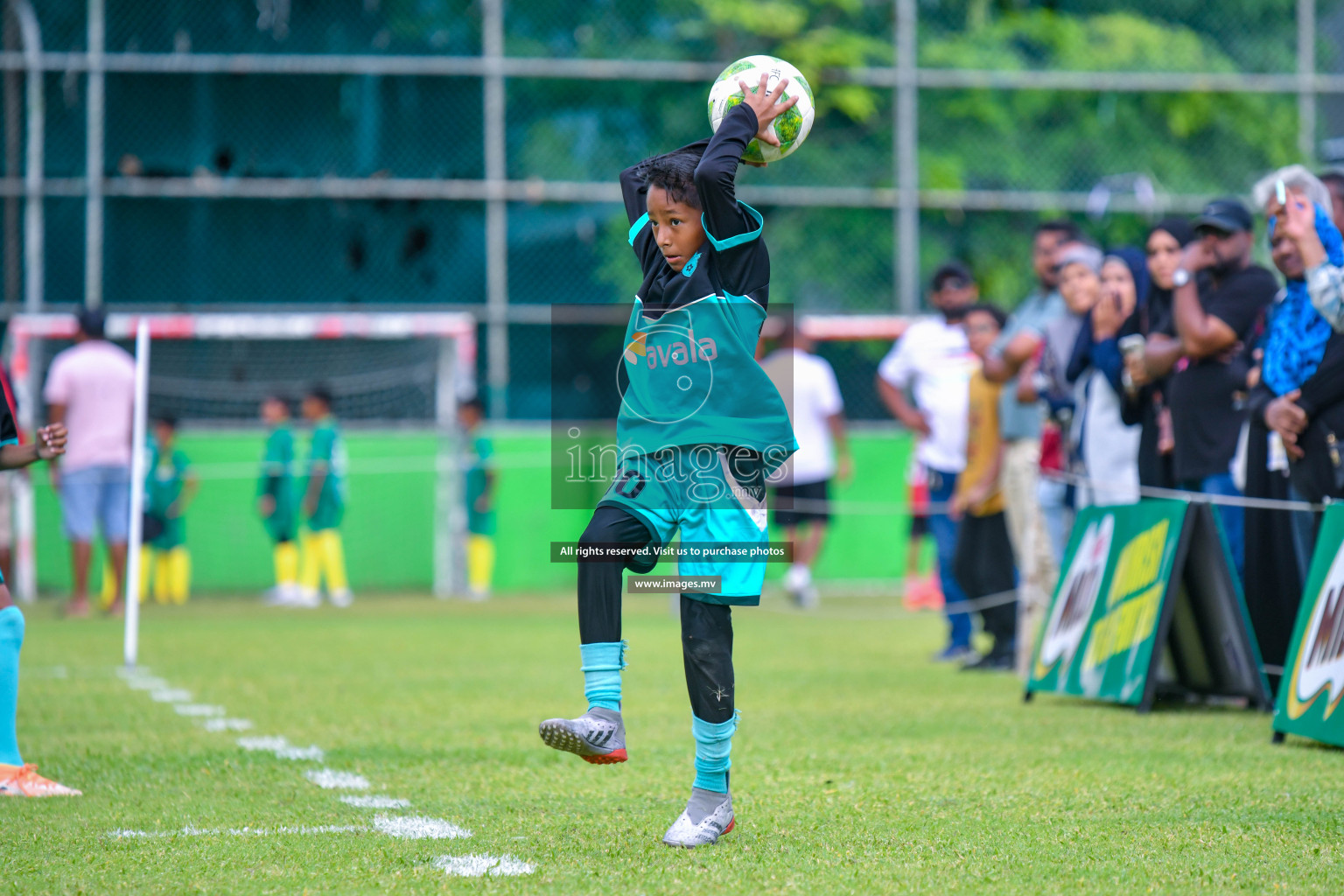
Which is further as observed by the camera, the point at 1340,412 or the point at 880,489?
the point at 880,489

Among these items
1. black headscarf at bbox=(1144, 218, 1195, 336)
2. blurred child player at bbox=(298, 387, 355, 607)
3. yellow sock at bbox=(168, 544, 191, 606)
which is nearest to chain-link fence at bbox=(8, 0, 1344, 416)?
blurred child player at bbox=(298, 387, 355, 607)

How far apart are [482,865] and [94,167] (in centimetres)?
1636

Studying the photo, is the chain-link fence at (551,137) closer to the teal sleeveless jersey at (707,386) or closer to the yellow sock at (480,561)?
the yellow sock at (480,561)

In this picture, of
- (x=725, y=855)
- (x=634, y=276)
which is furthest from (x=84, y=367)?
(x=725, y=855)

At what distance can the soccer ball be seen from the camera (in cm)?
492

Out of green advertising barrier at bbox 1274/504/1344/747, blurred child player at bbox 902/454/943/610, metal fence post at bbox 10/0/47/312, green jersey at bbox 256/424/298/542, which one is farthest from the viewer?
metal fence post at bbox 10/0/47/312

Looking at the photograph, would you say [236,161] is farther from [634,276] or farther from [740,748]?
[740,748]

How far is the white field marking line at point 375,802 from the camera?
5.14 m

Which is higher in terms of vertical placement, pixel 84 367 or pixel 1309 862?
pixel 84 367

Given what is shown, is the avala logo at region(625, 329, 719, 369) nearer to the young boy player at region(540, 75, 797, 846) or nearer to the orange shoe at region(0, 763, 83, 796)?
the young boy player at region(540, 75, 797, 846)

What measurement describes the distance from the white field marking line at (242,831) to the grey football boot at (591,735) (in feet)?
2.66

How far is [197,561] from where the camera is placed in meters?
18.0

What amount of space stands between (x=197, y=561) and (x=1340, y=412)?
1367 cm

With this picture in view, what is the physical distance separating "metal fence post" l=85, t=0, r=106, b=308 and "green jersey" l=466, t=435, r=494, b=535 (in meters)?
4.85
